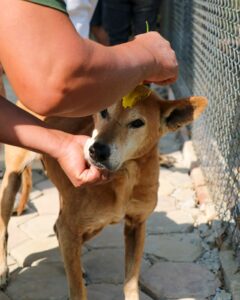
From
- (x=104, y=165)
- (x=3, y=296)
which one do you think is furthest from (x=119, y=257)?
(x=104, y=165)

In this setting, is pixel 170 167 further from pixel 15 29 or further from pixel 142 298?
pixel 15 29

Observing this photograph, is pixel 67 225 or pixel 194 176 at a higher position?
pixel 67 225

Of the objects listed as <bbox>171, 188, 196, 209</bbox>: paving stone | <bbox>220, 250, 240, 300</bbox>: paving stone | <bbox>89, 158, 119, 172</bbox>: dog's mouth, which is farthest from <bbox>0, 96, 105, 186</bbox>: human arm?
<bbox>171, 188, 196, 209</bbox>: paving stone

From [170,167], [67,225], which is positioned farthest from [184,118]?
[170,167]

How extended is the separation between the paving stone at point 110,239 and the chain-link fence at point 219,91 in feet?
2.47

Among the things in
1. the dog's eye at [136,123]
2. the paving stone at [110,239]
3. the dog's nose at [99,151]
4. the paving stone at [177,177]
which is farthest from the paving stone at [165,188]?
the dog's nose at [99,151]

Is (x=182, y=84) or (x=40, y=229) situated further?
(x=182, y=84)

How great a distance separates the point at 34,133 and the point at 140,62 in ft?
1.73

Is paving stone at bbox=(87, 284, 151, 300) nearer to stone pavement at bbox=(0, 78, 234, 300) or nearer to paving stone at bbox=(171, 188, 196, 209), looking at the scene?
stone pavement at bbox=(0, 78, 234, 300)

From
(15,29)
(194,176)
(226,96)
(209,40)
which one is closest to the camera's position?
(15,29)

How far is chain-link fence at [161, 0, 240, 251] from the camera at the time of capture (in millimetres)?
3422

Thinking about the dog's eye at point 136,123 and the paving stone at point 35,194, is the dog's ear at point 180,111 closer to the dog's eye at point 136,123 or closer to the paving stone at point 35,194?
the dog's eye at point 136,123

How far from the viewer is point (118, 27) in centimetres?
588

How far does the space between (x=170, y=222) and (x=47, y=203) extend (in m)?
1.05
